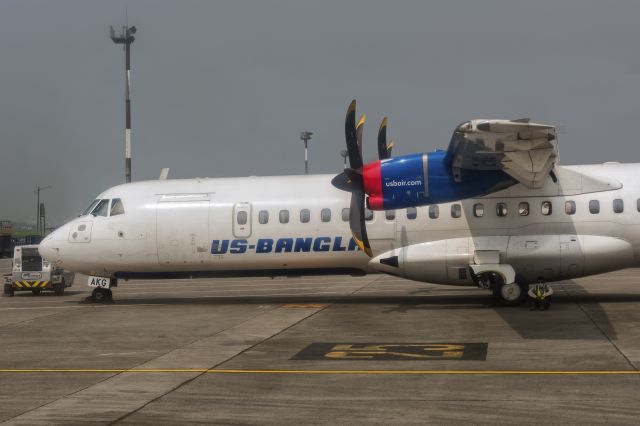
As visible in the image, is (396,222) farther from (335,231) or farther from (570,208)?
(570,208)

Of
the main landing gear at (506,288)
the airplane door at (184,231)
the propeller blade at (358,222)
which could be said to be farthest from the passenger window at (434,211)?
the airplane door at (184,231)

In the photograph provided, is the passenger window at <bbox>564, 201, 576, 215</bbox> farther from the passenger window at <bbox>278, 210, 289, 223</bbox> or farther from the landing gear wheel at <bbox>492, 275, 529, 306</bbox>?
the passenger window at <bbox>278, 210, 289, 223</bbox>

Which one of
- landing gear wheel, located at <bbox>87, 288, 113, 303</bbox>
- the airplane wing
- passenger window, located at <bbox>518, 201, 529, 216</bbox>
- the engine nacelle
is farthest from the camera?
landing gear wheel, located at <bbox>87, 288, 113, 303</bbox>

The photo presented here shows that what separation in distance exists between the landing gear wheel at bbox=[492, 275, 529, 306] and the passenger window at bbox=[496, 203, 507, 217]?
1660 millimetres

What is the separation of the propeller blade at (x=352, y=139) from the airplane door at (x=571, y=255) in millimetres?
5647

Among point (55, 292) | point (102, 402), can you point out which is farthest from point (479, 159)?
point (55, 292)

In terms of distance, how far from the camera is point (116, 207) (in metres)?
22.8

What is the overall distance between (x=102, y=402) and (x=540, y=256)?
13.0 metres

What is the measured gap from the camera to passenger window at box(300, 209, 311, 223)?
2123cm

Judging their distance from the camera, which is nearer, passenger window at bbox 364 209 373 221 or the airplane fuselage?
the airplane fuselage

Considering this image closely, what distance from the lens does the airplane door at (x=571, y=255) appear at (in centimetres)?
1941

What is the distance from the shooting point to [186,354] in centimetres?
1344

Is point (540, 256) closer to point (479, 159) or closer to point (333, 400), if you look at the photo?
point (479, 159)

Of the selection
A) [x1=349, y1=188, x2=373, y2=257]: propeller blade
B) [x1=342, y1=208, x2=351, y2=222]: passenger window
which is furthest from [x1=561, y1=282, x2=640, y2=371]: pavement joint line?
[x1=342, y1=208, x2=351, y2=222]: passenger window
